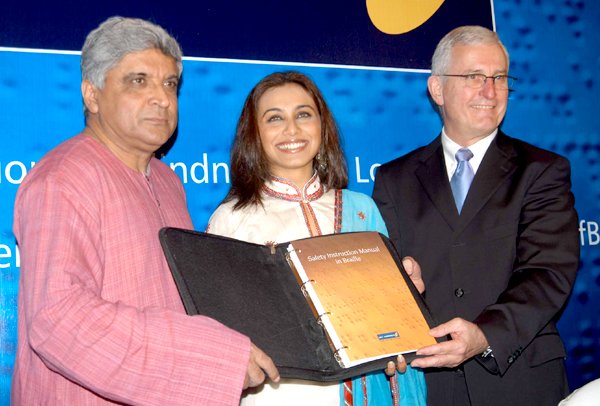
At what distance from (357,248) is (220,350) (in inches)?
24.4

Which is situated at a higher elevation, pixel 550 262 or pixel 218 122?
pixel 218 122

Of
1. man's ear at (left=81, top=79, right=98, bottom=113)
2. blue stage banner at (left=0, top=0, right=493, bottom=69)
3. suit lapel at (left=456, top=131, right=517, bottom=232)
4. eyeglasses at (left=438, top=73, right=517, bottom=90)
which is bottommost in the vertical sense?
suit lapel at (left=456, top=131, right=517, bottom=232)

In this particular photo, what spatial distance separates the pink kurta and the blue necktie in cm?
125

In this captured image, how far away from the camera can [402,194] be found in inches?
117

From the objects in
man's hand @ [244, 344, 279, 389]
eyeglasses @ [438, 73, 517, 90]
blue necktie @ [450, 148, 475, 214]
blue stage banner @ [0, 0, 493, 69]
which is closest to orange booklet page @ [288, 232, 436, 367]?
man's hand @ [244, 344, 279, 389]

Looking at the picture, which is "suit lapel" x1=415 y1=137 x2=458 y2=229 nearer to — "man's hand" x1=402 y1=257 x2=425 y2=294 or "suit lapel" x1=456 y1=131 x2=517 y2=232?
"suit lapel" x1=456 y1=131 x2=517 y2=232

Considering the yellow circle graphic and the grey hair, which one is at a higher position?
the yellow circle graphic

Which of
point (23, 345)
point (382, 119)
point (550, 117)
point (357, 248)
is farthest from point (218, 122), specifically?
point (550, 117)

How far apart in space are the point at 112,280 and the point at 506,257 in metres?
1.45

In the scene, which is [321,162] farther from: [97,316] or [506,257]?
[97,316]

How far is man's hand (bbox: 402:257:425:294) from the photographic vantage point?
2680 mm

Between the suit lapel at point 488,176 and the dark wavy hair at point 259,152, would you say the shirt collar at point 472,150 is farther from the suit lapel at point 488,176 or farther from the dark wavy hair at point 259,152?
the dark wavy hair at point 259,152

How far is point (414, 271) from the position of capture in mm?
2695

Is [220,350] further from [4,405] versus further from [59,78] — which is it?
[59,78]
